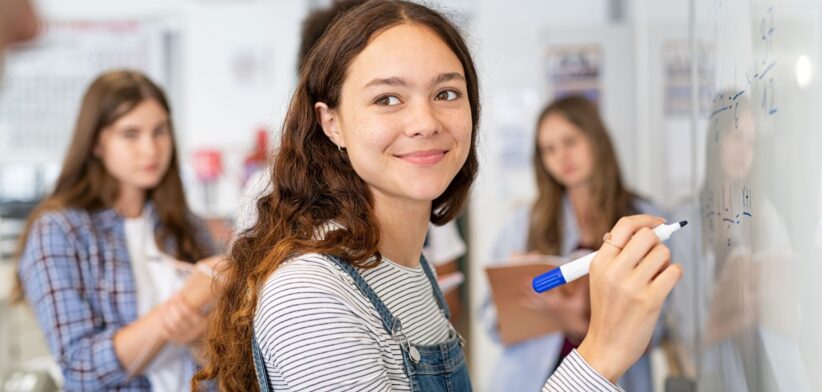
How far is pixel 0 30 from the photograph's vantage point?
1.28 ft

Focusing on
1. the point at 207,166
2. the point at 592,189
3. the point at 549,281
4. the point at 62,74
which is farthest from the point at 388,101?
the point at 62,74

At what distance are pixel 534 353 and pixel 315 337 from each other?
1364 mm

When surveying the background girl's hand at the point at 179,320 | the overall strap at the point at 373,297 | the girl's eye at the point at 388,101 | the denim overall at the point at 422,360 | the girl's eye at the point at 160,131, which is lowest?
the background girl's hand at the point at 179,320

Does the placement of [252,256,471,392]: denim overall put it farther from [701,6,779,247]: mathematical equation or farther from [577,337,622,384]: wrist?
[701,6,779,247]: mathematical equation

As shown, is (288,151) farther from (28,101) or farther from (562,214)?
(28,101)

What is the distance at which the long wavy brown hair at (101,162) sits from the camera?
1.82 m

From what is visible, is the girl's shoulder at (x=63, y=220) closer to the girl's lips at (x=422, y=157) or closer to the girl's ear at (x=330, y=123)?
the girl's ear at (x=330, y=123)

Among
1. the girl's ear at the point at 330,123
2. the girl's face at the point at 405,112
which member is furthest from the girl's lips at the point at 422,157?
the girl's ear at the point at 330,123

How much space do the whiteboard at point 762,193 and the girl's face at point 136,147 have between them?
1168 millimetres

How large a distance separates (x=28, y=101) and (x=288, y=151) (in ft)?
13.1

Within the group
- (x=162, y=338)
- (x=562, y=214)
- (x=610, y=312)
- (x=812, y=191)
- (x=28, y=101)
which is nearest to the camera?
(x=812, y=191)

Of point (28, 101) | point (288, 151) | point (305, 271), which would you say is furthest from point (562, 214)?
point (28, 101)

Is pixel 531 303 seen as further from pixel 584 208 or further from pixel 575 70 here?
pixel 575 70

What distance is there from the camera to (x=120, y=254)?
5.65 ft
